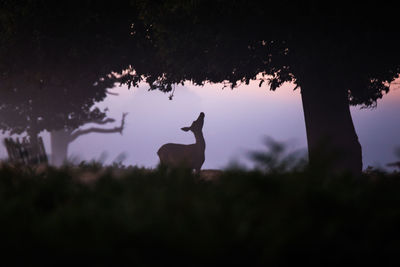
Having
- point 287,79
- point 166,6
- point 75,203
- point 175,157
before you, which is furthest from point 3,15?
point 75,203

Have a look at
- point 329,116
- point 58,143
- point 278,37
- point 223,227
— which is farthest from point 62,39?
point 58,143

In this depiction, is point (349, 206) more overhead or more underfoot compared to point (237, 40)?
more underfoot

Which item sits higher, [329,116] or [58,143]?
[58,143]

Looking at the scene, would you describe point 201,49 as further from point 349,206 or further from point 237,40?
point 349,206

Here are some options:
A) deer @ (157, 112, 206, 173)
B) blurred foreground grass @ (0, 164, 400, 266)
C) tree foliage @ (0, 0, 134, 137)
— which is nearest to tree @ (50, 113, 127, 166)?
tree foliage @ (0, 0, 134, 137)

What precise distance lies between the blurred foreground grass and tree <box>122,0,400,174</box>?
11.1 meters

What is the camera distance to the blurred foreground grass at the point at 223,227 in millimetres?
2973

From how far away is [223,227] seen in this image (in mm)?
3160

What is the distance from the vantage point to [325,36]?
14852 mm

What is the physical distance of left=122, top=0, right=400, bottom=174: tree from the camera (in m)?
14.5

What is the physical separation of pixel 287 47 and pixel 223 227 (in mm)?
13669

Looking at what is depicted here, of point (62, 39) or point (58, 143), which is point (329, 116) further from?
point (58, 143)

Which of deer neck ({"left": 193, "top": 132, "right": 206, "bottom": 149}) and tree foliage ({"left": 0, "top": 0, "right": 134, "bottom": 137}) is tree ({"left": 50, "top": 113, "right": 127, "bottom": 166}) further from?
deer neck ({"left": 193, "top": 132, "right": 206, "bottom": 149})

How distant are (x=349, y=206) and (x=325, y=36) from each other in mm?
12114
